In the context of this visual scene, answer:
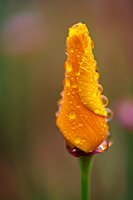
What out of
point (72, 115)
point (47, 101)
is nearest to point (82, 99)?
point (72, 115)

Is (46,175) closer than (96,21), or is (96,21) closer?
(46,175)

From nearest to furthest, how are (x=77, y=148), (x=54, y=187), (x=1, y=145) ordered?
1. (x=77, y=148)
2. (x=54, y=187)
3. (x=1, y=145)

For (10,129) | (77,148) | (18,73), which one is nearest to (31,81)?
(18,73)

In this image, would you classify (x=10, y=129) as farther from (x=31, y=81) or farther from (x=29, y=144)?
(x=31, y=81)

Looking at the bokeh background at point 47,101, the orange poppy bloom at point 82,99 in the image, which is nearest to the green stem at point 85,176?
the orange poppy bloom at point 82,99

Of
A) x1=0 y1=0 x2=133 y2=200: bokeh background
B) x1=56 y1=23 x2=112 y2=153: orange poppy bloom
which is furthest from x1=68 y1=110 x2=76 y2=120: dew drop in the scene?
x1=0 y1=0 x2=133 y2=200: bokeh background

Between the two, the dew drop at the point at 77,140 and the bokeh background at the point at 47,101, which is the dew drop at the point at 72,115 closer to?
the dew drop at the point at 77,140
